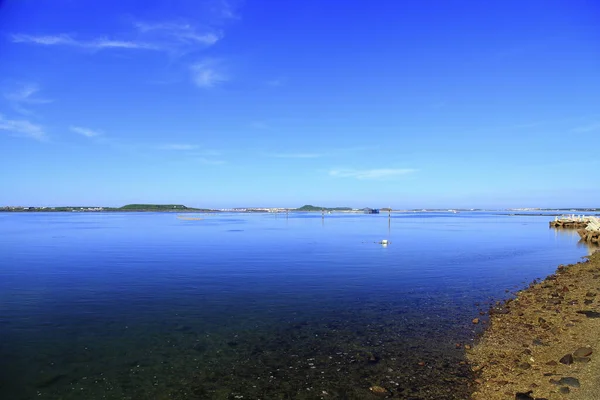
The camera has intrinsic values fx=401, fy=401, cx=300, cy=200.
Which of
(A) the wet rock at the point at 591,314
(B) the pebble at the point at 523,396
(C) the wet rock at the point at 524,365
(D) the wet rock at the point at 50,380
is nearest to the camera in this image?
(B) the pebble at the point at 523,396

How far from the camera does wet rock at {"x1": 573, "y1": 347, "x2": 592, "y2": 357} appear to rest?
10.5 m

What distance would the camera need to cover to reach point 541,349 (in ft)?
38.2

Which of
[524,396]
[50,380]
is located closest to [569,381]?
[524,396]

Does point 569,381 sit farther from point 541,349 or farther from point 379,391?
point 379,391

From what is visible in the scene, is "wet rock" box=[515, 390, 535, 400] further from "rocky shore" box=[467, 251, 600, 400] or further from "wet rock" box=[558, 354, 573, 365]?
"wet rock" box=[558, 354, 573, 365]

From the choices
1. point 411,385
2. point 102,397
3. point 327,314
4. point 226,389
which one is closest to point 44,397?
point 102,397

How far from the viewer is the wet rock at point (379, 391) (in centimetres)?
955

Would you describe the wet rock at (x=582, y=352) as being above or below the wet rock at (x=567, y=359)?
above

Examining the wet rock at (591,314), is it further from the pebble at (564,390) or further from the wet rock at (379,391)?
the wet rock at (379,391)

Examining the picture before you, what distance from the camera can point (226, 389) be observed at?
9.77m

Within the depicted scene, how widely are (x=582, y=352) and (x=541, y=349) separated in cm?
118

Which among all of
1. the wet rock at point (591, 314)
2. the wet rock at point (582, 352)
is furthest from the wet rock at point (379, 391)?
the wet rock at point (591, 314)

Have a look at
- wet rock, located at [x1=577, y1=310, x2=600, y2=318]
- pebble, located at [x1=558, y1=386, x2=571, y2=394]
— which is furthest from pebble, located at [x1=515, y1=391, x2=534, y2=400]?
wet rock, located at [x1=577, y1=310, x2=600, y2=318]

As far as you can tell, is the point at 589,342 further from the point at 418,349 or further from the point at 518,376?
the point at 418,349
